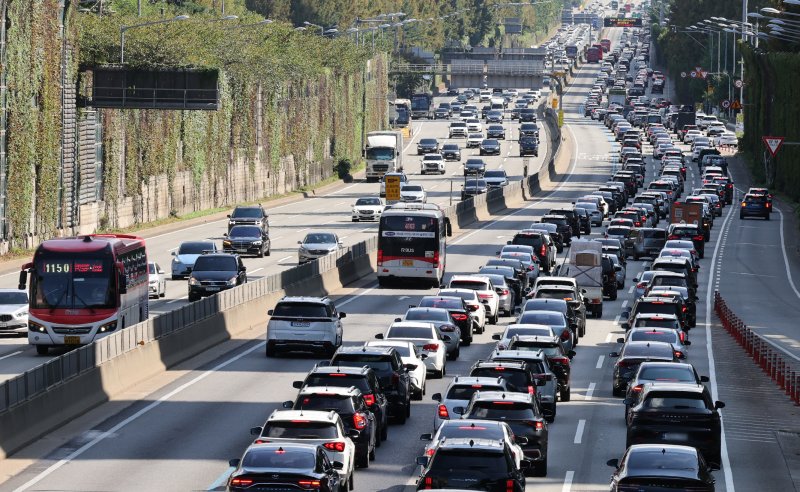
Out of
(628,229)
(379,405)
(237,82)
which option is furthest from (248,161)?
(379,405)

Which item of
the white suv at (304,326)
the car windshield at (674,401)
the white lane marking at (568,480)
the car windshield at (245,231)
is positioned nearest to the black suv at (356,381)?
the white lane marking at (568,480)

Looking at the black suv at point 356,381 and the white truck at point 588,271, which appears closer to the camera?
the black suv at point 356,381

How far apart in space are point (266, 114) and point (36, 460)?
90.0 m

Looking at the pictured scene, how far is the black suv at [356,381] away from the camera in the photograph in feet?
98.6

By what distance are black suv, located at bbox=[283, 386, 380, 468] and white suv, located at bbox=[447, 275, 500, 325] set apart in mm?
24092

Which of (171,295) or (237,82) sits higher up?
(237,82)

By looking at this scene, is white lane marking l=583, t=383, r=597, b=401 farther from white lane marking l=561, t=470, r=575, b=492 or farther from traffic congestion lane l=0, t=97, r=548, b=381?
traffic congestion lane l=0, t=97, r=548, b=381

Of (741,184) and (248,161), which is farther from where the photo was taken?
(741,184)

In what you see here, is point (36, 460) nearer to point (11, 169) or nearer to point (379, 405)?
point (379, 405)

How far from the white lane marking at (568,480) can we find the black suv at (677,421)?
1.11 m

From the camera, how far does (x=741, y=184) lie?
445 ft

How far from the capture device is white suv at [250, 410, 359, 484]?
2533 cm

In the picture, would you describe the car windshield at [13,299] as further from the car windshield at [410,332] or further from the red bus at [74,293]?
the car windshield at [410,332]

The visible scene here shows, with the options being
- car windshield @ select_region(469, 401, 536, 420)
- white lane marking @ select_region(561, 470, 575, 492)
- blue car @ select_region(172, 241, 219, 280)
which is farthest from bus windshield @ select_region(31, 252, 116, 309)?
blue car @ select_region(172, 241, 219, 280)
